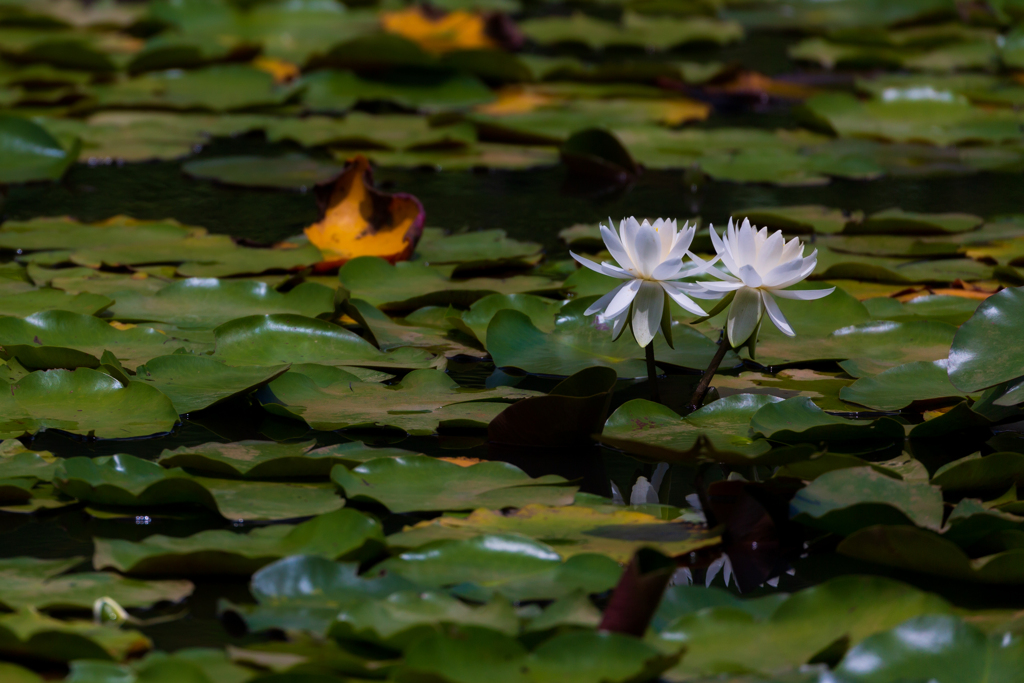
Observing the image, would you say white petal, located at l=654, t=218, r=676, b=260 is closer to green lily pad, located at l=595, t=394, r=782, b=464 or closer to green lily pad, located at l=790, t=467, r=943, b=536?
green lily pad, located at l=595, t=394, r=782, b=464

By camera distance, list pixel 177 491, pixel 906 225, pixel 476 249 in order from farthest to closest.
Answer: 1. pixel 906 225
2. pixel 476 249
3. pixel 177 491

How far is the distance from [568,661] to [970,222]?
5.88 feet

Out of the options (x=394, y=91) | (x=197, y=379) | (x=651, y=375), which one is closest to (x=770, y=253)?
(x=651, y=375)

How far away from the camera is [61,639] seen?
35.6 inches

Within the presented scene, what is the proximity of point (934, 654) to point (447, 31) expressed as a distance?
13.4 ft

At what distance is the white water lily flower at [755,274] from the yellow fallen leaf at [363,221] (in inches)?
36.1

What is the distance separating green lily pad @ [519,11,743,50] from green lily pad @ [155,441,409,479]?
147 inches

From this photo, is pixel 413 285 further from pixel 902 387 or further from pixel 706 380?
pixel 902 387

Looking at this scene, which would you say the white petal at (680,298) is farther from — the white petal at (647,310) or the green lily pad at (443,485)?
the green lily pad at (443,485)

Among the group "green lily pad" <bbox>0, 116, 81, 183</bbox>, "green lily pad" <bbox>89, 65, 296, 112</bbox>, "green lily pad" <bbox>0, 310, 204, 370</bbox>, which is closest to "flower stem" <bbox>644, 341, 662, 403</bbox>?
"green lily pad" <bbox>0, 310, 204, 370</bbox>

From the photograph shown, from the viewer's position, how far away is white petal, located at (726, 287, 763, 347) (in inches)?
54.1

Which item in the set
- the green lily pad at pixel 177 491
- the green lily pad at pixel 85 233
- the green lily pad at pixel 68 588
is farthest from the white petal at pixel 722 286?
the green lily pad at pixel 85 233

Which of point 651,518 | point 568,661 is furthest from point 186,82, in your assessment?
point 568,661

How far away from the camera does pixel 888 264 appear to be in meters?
2.14
